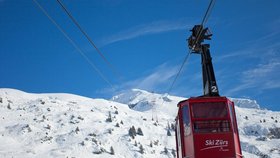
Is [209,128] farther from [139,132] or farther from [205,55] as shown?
[139,132]

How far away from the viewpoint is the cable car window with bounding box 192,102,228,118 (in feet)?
Result: 49.2

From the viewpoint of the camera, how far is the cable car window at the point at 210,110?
15008mm

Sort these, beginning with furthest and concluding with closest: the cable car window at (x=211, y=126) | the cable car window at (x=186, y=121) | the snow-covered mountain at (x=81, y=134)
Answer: the snow-covered mountain at (x=81, y=134) → the cable car window at (x=186, y=121) → the cable car window at (x=211, y=126)

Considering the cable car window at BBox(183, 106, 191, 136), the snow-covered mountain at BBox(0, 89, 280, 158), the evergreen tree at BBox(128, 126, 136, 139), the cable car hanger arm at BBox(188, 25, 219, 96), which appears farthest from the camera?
the evergreen tree at BBox(128, 126, 136, 139)

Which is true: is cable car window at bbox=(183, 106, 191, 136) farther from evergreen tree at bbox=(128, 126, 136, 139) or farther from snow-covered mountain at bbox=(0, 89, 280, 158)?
evergreen tree at bbox=(128, 126, 136, 139)

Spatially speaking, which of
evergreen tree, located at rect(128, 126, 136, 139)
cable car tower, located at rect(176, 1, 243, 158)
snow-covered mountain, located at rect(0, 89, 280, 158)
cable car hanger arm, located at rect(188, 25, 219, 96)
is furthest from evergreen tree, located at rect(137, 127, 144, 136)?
cable car tower, located at rect(176, 1, 243, 158)

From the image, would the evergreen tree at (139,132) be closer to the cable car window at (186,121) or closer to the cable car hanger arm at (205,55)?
the cable car hanger arm at (205,55)

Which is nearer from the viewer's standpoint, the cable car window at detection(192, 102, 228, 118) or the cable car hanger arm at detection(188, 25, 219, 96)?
the cable car window at detection(192, 102, 228, 118)

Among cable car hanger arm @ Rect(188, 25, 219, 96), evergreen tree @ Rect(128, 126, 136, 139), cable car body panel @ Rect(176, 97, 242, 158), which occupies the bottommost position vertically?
cable car body panel @ Rect(176, 97, 242, 158)

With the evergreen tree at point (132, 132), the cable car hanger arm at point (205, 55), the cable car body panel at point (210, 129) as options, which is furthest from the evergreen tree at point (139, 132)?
the cable car body panel at point (210, 129)

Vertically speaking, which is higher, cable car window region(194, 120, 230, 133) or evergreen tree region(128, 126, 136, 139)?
evergreen tree region(128, 126, 136, 139)

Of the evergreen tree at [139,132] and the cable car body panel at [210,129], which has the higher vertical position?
the evergreen tree at [139,132]

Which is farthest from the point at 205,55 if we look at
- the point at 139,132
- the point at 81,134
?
the point at 139,132

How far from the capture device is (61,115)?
265 ft
